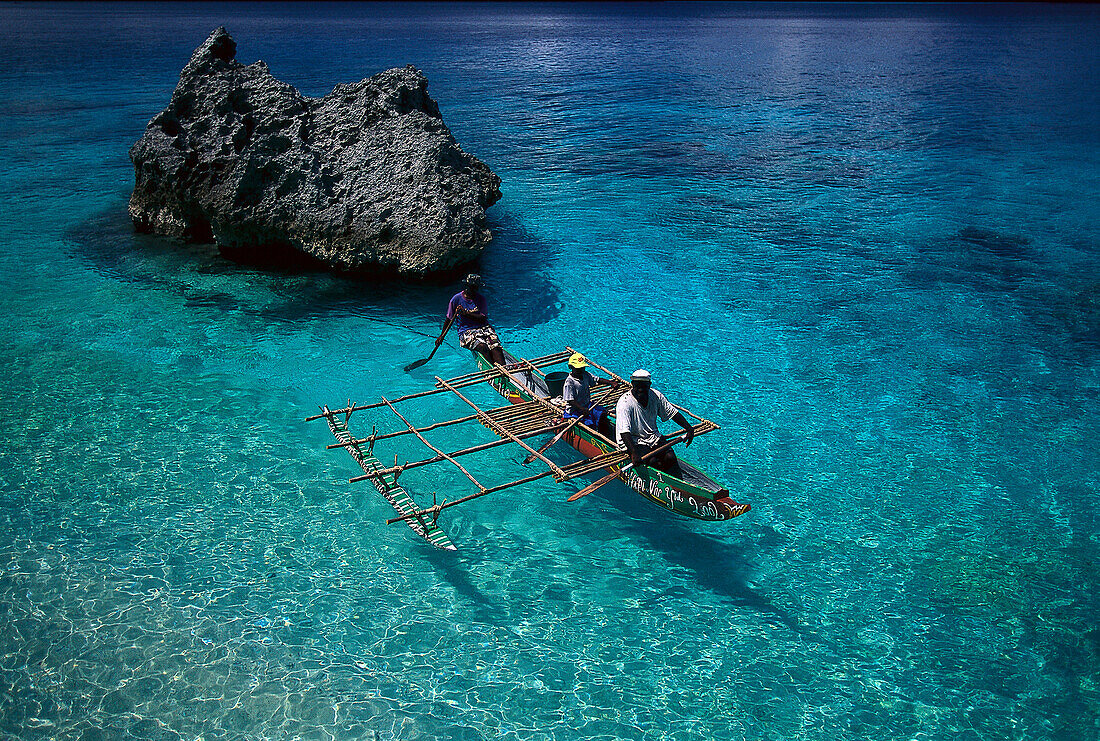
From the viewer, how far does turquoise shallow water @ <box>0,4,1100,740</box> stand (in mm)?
8836

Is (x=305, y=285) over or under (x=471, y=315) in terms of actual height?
under

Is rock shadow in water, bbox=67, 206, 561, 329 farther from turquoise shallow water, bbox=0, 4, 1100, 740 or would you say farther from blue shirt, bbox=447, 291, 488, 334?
blue shirt, bbox=447, 291, 488, 334

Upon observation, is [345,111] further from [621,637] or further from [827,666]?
[827,666]

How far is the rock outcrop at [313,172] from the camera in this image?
1930 centimetres

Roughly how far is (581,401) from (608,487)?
1.53 meters

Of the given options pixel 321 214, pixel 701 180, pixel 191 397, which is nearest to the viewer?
pixel 191 397

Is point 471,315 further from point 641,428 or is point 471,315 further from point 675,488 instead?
point 675,488

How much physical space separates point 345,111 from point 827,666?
18.5 meters

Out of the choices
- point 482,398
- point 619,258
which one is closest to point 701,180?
point 619,258

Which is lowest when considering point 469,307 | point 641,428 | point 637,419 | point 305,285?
point 305,285

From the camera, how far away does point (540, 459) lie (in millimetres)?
11961

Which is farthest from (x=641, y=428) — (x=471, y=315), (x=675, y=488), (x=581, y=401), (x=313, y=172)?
(x=313, y=172)

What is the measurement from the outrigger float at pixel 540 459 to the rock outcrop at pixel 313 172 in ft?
22.3

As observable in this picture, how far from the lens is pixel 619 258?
73.2 feet
